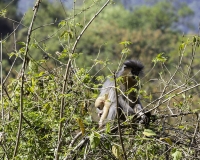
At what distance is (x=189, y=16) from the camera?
53.8 m

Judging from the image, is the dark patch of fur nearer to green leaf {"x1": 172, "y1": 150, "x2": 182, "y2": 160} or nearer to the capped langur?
the capped langur

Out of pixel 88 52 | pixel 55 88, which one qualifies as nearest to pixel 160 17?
pixel 88 52

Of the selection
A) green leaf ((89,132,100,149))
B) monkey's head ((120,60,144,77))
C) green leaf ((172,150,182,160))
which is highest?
monkey's head ((120,60,144,77))

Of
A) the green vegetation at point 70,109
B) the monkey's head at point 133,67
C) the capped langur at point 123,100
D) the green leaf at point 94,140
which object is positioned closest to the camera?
the green leaf at point 94,140

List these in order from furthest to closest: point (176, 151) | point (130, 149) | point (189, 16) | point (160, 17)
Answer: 1. point (189, 16)
2. point (160, 17)
3. point (130, 149)
4. point (176, 151)

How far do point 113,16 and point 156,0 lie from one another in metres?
9.48

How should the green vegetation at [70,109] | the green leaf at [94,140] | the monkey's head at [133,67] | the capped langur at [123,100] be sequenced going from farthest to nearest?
the monkey's head at [133,67]
the capped langur at [123,100]
the green vegetation at [70,109]
the green leaf at [94,140]

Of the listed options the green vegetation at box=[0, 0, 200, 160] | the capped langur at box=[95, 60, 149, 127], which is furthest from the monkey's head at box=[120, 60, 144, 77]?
the green vegetation at box=[0, 0, 200, 160]

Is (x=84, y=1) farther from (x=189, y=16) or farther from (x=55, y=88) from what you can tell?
(x=189, y=16)

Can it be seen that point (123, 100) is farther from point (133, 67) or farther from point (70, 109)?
point (70, 109)

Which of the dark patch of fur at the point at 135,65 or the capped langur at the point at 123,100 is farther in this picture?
the dark patch of fur at the point at 135,65

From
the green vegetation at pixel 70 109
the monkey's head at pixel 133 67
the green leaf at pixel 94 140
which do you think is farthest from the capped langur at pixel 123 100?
the green leaf at pixel 94 140

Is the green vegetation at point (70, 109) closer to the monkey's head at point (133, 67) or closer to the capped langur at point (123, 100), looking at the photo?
the capped langur at point (123, 100)

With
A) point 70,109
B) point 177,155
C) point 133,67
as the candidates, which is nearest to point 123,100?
point 133,67
